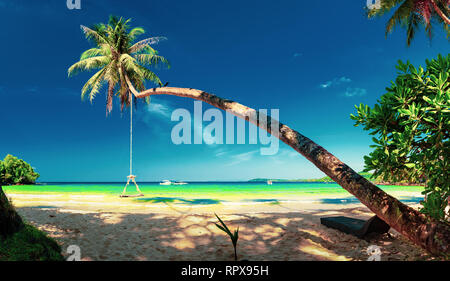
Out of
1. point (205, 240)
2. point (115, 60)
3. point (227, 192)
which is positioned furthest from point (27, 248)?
point (227, 192)

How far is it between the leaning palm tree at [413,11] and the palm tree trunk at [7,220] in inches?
659

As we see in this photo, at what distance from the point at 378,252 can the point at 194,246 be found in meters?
3.63

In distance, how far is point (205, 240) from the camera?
5066 mm

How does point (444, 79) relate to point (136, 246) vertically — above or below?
above

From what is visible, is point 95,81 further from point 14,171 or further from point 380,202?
point 14,171

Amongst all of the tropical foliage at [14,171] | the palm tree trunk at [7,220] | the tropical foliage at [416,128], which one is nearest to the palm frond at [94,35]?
the palm tree trunk at [7,220]

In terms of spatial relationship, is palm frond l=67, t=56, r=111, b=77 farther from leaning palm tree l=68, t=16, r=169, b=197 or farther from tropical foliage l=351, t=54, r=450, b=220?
tropical foliage l=351, t=54, r=450, b=220

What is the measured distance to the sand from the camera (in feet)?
13.5
